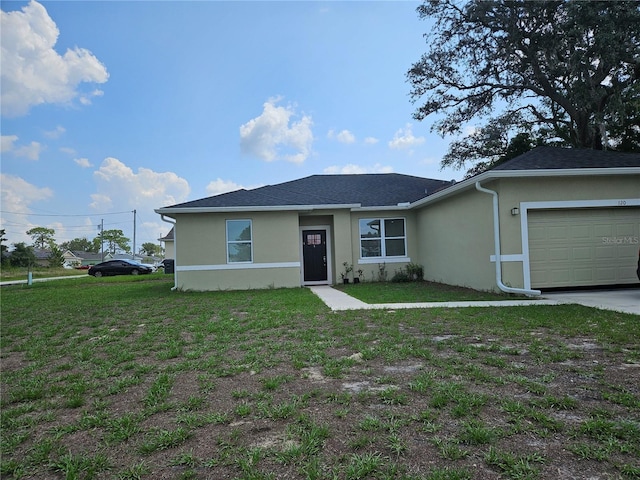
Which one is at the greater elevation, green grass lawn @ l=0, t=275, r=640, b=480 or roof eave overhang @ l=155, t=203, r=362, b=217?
roof eave overhang @ l=155, t=203, r=362, b=217

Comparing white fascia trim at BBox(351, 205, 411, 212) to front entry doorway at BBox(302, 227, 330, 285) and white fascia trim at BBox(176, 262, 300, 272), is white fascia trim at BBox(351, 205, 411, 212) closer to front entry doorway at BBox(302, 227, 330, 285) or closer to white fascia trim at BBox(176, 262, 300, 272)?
front entry doorway at BBox(302, 227, 330, 285)

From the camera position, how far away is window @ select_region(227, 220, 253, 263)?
1273 centimetres

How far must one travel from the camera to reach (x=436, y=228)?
1227 centimetres

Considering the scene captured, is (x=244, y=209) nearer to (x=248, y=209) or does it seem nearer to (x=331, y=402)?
(x=248, y=209)

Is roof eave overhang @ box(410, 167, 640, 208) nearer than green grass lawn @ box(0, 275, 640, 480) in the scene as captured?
No

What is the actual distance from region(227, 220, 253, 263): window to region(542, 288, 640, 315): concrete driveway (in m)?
8.94

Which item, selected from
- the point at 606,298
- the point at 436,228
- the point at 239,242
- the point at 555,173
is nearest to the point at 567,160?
the point at 555,173

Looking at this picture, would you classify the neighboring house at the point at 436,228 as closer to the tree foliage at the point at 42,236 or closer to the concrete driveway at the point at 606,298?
the concrete driveway at the point at 606,298

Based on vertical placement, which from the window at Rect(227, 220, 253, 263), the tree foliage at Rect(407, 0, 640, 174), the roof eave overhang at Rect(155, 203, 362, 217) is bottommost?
the window at Rect(227, 220, 253, 263)

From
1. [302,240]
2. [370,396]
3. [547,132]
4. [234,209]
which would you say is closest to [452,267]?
[302,240]

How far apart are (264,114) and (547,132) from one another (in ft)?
51.4

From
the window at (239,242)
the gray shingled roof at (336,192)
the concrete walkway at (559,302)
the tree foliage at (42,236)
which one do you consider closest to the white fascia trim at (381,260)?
the gray shingled roof at (336,192)

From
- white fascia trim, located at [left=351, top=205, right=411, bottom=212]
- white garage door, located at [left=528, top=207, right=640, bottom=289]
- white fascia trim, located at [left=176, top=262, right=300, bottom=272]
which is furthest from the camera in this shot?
white fascia trim, located at [left=351, top=205, right=411, bottom=212]

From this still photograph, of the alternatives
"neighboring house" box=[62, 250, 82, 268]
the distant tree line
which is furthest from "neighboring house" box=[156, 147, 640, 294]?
"neighboring house" box=[62, 250, 82, 268]
